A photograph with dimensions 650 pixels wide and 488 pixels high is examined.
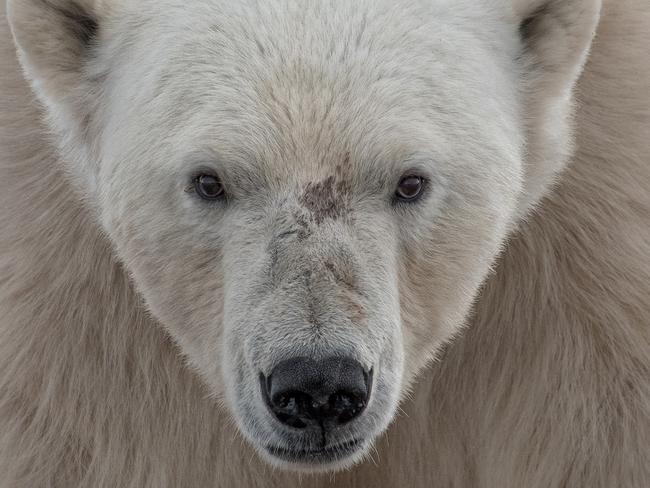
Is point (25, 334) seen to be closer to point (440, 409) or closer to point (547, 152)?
point (440, 409)

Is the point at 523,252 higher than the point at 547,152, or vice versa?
the point at 547,152

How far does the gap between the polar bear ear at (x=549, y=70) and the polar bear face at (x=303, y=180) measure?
53 mm

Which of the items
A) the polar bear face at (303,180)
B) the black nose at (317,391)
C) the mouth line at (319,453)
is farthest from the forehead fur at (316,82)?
the mouth line at (319,453)

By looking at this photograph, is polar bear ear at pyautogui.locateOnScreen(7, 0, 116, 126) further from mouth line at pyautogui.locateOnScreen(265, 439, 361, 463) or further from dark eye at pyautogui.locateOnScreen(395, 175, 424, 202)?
mouth line at pyautogui.locateOnScreen(265, 439, 361, 463)

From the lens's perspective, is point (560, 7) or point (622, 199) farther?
point (622, 199)

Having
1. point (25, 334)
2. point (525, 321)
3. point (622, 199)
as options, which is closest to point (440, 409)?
point (525, 321)

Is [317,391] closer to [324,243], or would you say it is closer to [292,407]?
[292,407]

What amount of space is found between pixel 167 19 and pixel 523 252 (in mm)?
1467

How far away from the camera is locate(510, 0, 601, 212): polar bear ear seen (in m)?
4.12

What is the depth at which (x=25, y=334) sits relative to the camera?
4551mm

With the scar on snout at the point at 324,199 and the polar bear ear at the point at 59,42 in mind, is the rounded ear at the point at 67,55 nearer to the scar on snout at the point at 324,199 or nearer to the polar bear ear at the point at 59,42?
the polar bear ear at the point at 59,42

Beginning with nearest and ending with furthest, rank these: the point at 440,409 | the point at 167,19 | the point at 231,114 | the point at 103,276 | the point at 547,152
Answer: the point at 231,114 → the point at 167,19 → the point at 547,152 → the point at 103,276 → the point at 440,409

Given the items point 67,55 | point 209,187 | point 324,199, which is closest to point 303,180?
point 324,199

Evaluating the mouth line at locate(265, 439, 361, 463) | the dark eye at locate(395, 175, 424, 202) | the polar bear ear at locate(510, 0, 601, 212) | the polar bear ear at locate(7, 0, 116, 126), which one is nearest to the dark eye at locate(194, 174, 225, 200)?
the dark eye at locate(395, 175, 424, 202)
